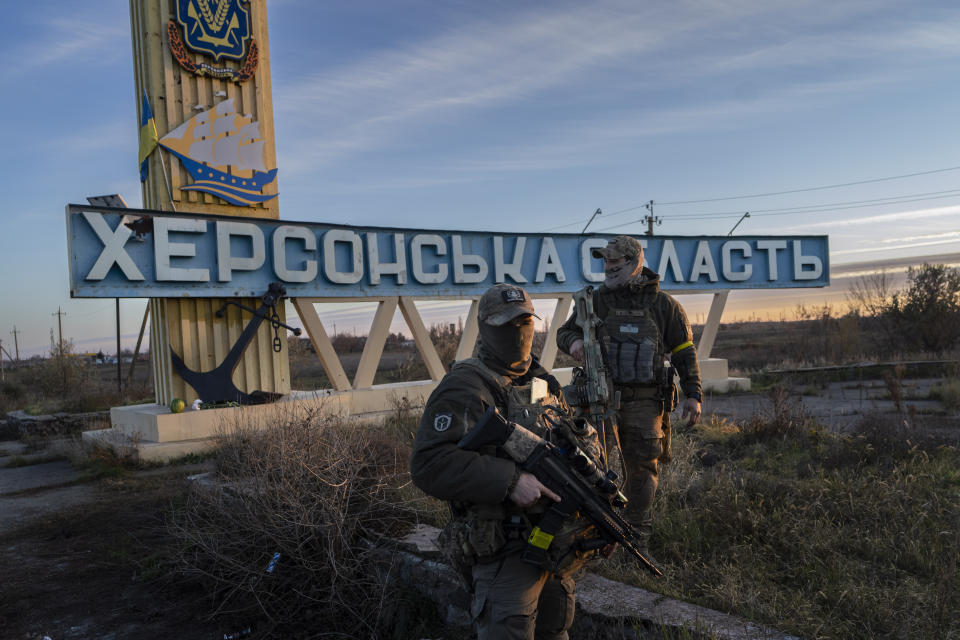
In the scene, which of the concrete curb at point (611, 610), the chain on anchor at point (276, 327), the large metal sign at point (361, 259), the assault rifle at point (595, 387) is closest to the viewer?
the concrete curb at point (611, 610)

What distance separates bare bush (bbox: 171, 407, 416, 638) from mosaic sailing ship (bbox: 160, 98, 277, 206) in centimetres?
651

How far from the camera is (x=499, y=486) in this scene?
90.0 inches

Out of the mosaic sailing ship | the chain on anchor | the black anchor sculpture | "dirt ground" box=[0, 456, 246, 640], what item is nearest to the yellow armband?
"dirt ground" box=[0, 456, 246, 640]

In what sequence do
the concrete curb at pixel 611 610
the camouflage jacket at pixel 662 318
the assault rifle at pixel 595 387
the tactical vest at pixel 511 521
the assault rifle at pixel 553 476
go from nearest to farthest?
1. the assault rifle at pixel 553 476
2. the tactical vest at pixel 511 521
3. the concrete curb at pixel 611 610
4. the assault rifle at pixel 595 387
5. the camouflage jacket at pixel 662 318

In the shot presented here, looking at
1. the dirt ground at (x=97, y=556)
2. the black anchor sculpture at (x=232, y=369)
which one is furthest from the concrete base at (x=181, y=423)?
the dirt ground at (x=97, y=556)

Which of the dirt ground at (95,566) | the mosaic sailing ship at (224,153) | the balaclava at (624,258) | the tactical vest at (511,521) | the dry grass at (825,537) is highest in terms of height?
the mosaic sailing ship at (224,153)

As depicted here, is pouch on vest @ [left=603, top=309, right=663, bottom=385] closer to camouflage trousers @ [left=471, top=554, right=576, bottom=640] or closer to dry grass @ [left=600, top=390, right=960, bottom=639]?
dry grass @ [left=600, top=390, right=960, bottom=639]

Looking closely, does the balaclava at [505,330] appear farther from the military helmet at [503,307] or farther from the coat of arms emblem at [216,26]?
the coat of arms emblem at [216,26]

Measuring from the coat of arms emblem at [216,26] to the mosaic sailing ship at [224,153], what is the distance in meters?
0.83

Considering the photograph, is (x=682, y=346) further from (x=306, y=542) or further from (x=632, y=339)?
(x=306, y=542)

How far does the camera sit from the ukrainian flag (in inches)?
380

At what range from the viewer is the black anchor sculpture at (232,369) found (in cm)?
947

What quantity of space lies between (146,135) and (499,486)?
31.8 ft

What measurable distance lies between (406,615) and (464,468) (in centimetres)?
224
